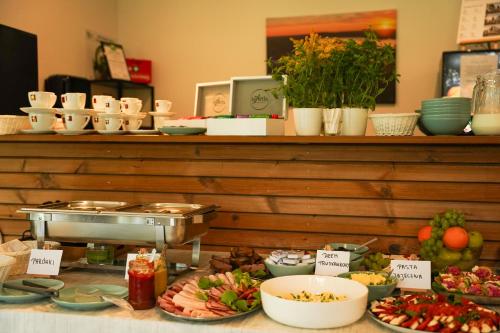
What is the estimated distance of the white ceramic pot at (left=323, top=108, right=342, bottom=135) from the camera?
216cm

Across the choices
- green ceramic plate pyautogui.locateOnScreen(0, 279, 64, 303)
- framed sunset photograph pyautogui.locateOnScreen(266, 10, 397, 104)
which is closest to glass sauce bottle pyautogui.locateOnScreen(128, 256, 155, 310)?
green ceramic plate pyautogui.locateOnScreen(0, 279, 64, 303)

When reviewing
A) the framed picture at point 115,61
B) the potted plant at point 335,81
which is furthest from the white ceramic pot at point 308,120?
the framed picture at point 115,61

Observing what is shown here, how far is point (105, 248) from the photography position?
2.21 m

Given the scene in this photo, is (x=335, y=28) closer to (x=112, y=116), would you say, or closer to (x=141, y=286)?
(x=112, y=116)

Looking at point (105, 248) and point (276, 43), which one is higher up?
point (276, 43)

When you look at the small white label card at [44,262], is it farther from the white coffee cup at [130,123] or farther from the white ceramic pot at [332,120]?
the white ceramic pot at [332,120]

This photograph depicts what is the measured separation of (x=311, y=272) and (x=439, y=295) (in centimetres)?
47

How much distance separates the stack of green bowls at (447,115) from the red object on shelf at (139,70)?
11.8 feet

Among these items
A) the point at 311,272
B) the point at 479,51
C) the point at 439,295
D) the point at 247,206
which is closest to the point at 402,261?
the point at 439,295

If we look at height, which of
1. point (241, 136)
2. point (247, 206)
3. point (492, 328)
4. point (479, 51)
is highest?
point (479, 51)

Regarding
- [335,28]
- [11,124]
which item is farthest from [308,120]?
[335,28]

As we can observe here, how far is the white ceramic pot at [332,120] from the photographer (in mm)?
2164

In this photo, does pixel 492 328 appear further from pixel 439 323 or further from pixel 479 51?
pixel 479 51

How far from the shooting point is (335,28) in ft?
15.8
